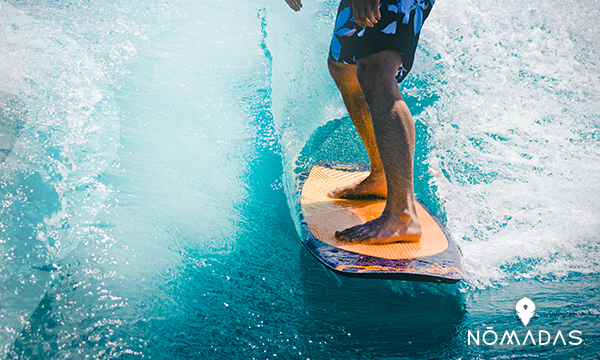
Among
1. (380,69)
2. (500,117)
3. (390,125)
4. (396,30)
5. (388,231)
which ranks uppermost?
(396,30)

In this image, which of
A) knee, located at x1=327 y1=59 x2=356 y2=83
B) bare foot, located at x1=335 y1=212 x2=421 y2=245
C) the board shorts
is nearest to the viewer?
the board shorts

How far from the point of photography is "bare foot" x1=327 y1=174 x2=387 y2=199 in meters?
1.63

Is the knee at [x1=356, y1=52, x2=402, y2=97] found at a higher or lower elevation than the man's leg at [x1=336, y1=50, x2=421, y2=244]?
higher

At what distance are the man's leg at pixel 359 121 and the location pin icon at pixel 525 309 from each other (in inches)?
25.6

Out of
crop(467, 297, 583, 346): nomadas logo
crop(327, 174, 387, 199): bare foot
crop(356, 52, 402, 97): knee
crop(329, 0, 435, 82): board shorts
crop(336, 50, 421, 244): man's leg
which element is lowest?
crop(467, 297, 583, 346): nomadas logo

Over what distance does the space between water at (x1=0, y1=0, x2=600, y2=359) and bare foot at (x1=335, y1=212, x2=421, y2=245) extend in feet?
0.50

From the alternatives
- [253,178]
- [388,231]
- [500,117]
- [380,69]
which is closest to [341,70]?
[380,69]

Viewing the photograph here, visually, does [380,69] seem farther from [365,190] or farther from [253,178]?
[253,178]

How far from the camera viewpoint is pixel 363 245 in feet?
4.25

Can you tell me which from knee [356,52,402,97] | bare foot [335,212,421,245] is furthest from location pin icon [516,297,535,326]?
knee [356,52,402,97]

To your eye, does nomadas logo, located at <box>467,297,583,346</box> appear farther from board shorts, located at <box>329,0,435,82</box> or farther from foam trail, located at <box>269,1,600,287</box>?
board shorts, located at <box>329,0,435,82</box>

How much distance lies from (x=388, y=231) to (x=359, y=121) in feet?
1.75

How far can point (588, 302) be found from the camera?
4.17 ft

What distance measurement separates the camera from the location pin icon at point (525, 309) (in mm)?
1194
